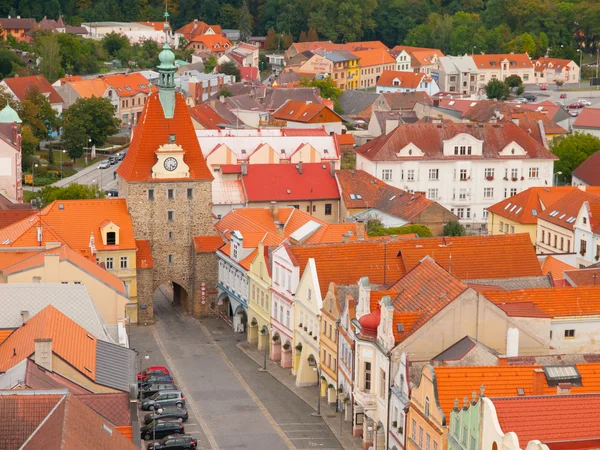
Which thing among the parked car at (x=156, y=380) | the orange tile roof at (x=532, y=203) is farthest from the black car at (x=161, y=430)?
the orange tile roof at (x=532, y=203)

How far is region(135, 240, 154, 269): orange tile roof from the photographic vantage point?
296ft

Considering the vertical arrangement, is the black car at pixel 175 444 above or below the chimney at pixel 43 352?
below

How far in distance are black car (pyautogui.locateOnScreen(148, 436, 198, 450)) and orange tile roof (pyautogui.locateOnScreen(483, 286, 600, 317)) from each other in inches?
573

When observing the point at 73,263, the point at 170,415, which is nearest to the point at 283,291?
the point at 73,263

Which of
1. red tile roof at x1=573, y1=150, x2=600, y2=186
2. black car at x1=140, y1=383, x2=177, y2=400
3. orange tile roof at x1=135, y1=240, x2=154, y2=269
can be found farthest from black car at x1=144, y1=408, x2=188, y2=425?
red tile roof at x1=573, y1=150, x2=600, y2=186

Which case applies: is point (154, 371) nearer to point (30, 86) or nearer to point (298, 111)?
point (298, 111)

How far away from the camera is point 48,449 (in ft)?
138

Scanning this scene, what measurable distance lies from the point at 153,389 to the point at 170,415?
4305mm

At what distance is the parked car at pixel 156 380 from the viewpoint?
7388 centimetres

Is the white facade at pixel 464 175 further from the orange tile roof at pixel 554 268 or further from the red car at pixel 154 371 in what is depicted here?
the red car at pixel 154 371

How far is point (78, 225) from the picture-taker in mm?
88875

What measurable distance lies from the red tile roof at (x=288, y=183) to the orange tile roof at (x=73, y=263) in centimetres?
3052

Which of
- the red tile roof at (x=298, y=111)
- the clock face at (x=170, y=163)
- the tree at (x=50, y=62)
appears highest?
the tree at (x=50, y=62)

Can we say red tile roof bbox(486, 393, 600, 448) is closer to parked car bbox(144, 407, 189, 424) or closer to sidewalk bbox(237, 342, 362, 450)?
sidewalk bbox(237, 342, 362, 450)
